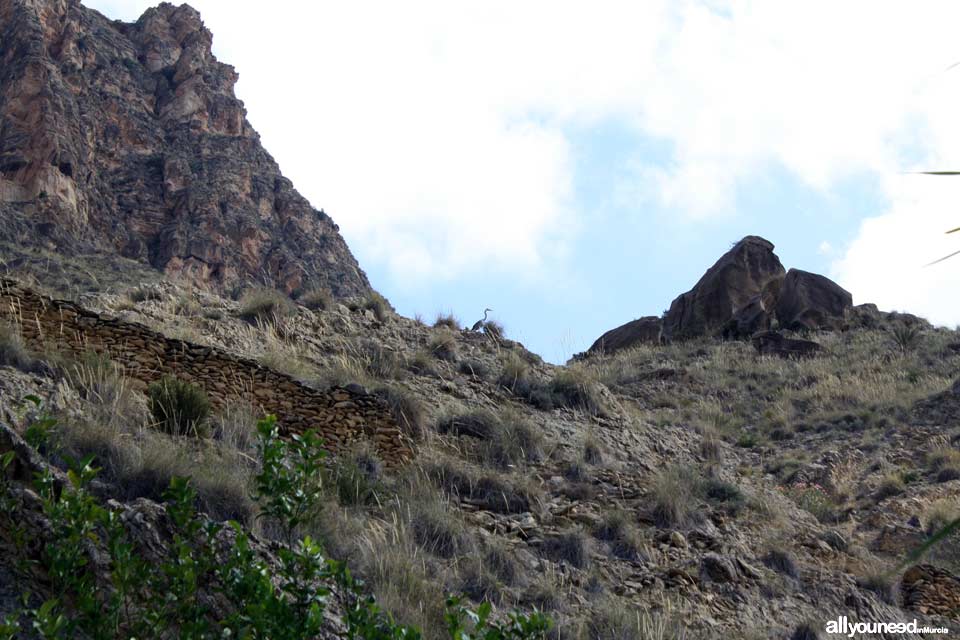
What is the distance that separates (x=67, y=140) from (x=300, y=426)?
52.3 m

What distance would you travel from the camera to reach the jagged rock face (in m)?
56.4

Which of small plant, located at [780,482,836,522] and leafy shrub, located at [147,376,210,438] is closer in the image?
leafy shrub, located at [147,376,210,438]

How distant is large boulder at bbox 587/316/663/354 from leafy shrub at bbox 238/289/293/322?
17340mm

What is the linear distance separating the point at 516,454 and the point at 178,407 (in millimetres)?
4519

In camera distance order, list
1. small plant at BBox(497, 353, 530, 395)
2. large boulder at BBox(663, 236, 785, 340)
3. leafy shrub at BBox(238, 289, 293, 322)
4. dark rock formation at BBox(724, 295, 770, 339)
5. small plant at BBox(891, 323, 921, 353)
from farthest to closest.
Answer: large boulder at BBox(663, 236, 785, 340)
dark rock formation at BBox(724, 295, 770, 339)
small plant at BBox(891, 323, 921, 353)
small plant at BBox(497, 353, 530, 395)
leafy shrub at BBox(238, 289, 293, 322)

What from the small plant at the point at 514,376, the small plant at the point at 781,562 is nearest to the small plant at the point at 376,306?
the small plant at the point at 514,376

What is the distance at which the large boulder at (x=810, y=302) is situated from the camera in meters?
32.3

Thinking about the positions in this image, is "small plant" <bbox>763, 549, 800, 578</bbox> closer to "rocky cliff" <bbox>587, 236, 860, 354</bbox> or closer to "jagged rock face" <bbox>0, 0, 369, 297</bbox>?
"rocky cliff" <bbox>587, 236, 860, 354</bbox>

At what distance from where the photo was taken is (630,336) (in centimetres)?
3472

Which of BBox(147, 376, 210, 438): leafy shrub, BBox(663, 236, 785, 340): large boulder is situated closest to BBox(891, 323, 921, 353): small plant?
BBox(663, 236, 785, 340): large boulder

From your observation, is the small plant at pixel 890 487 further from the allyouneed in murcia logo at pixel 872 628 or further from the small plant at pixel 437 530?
the small plant at pixel 437 530

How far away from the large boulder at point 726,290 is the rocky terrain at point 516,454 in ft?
9.80

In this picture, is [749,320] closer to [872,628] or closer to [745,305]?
[745,305]

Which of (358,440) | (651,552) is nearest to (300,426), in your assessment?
(358,440)
